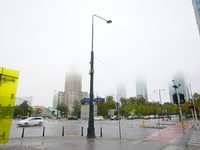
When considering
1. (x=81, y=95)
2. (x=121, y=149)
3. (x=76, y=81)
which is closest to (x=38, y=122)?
(x=121, y=149)

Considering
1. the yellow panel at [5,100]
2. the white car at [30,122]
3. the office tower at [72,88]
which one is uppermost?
the office tower at [72,88]

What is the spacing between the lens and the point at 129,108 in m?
80.2

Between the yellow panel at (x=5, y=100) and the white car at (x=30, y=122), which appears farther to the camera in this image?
the white car at (x=30, y=122)

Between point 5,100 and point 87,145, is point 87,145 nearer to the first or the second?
point 87,145

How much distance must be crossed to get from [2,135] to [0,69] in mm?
3295

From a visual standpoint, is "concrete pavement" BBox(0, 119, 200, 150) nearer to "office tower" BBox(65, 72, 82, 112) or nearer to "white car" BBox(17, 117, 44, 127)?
"white car" BBox(17, 117, 44, 127)

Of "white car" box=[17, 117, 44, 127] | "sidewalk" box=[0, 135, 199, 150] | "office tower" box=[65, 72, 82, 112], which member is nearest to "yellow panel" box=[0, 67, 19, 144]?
"sidewalk" box=[0, 135, 199, 150]

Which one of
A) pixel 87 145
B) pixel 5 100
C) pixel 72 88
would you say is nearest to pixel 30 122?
pixel 87 145

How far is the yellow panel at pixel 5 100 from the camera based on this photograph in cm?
681

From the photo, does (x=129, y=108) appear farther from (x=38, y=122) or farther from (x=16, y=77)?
(x=16, y=77)

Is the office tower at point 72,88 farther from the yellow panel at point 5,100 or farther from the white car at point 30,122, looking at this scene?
the yellow panel at point 5,100

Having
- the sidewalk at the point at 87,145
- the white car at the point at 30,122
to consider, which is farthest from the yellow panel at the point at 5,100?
the white car at the point at 30,122

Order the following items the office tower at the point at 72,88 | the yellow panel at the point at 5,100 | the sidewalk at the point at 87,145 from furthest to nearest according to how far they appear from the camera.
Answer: the office tower at the point at 72,88
the sidewalk at the point at 87,145
the yellow panel at the point at 5,100

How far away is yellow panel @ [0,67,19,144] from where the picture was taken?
22.4 feet
